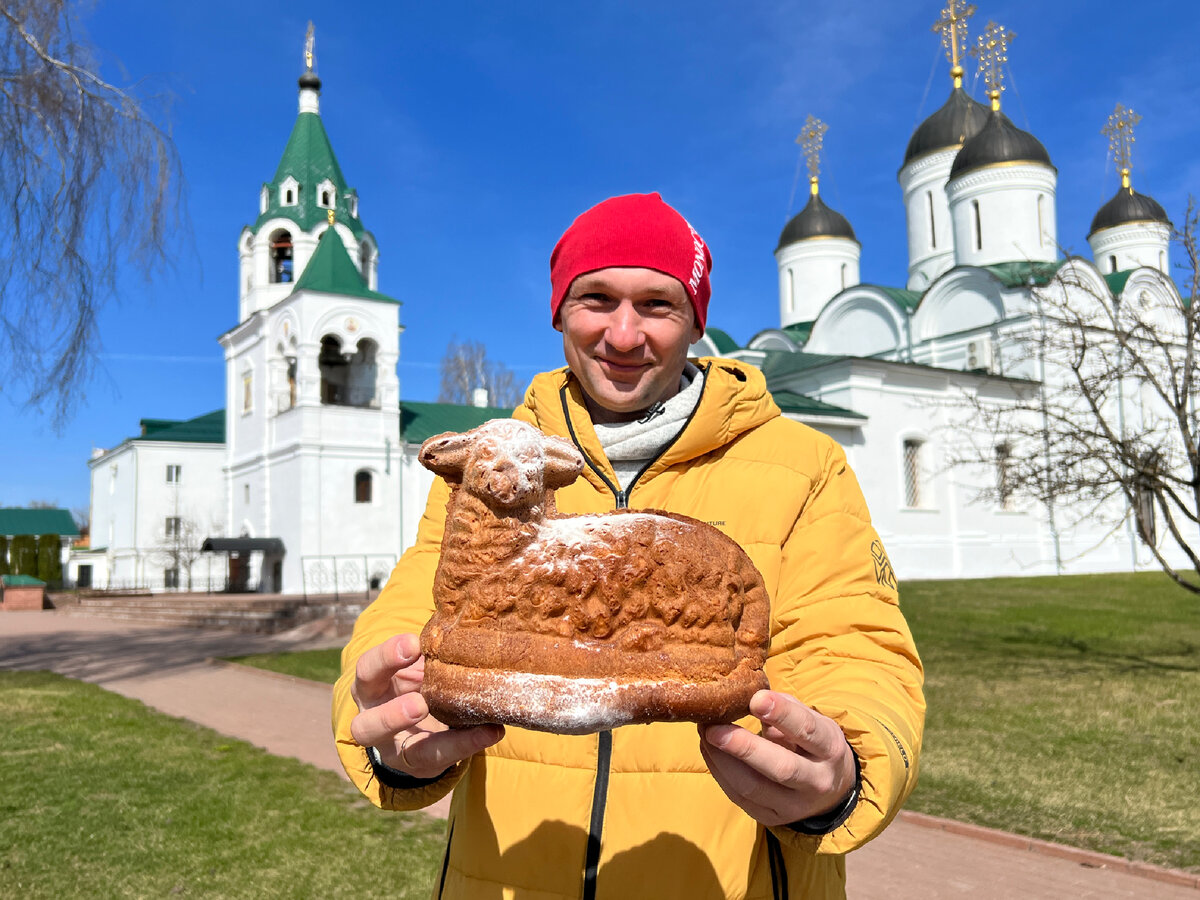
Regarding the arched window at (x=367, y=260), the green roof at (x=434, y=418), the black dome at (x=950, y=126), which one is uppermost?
the black dome at (x=950, y=126)

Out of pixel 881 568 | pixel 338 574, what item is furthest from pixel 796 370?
pixel 881 568

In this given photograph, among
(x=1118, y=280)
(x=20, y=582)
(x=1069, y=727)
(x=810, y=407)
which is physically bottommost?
→ (x=1069, y=727)

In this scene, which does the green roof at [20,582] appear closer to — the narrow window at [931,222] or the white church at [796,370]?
the white church at [796,370]

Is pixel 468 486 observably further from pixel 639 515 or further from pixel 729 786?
pixel 729 786

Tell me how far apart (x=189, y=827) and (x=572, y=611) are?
19.7 ft

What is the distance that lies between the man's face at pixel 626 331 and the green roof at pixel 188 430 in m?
39.2

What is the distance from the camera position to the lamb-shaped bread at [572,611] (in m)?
1.36

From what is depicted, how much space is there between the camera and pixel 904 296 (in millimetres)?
31594

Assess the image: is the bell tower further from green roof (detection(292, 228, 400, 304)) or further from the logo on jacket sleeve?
the logo on jacket sleeve

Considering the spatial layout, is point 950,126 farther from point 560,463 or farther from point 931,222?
point 560,463

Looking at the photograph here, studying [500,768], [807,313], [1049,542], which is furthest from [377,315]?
[500,768]

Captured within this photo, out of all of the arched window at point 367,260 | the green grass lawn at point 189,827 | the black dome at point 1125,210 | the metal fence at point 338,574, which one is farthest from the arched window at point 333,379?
the black dome at point 1125,210

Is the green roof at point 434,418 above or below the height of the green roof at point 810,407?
above

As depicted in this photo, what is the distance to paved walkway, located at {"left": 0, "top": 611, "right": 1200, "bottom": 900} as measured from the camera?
16.2 feet
